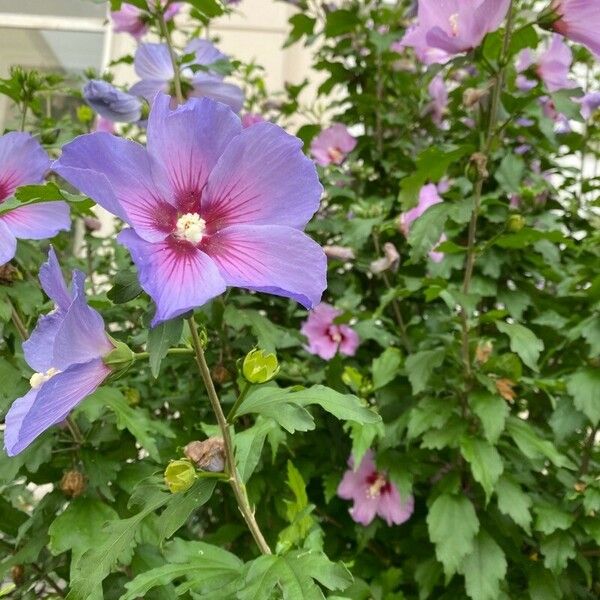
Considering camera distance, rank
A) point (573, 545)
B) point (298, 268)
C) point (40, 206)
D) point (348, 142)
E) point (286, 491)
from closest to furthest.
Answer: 1. point (298, 268)
2. point (40, 206)
3. point (573, 545)
4. point (286, 491)
5. point (348, 142)

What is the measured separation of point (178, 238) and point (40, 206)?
27 cm

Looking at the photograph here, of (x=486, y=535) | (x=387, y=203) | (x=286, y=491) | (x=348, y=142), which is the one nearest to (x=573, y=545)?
(x=486, y=535)

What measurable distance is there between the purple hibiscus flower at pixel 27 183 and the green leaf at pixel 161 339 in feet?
Answer: 0.94

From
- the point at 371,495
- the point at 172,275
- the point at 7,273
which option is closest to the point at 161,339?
the point at 172,275

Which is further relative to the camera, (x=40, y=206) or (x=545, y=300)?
(x=545, y=300)

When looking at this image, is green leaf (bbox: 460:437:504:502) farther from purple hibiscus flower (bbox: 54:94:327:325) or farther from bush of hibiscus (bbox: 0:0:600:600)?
purple hibiscus flower (bbox: 54:94:327:325)

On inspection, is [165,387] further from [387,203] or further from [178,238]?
[178,238]

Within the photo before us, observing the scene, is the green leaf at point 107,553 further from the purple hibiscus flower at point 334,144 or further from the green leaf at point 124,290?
the purple hibiscus flower at point 334,144

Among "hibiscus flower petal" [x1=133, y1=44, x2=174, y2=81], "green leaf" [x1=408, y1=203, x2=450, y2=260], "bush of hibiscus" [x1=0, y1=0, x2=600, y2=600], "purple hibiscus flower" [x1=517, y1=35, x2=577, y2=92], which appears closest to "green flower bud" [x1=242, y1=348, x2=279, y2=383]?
"bush of hibiscus" [x1=0, y1=0, x2=600, y2=600]

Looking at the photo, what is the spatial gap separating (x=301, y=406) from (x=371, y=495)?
57 cm

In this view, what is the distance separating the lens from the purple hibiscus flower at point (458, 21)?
2.26 ft

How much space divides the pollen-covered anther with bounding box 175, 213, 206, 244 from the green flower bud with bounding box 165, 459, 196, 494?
0.16 metres

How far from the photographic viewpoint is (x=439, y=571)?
945 millimetres

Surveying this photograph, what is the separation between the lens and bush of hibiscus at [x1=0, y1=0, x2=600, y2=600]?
44cm
